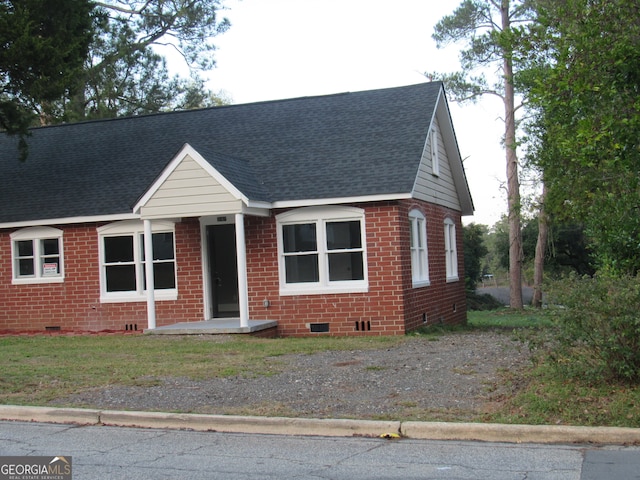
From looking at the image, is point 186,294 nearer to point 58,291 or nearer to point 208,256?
point 208,256

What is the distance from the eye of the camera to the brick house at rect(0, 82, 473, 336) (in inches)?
637

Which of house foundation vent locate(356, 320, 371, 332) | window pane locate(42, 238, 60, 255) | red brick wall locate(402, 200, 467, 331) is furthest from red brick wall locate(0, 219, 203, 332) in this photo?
red brick wall locate(402, 200, 467, 331)

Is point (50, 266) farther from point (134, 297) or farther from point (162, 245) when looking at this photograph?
point (162, 245)

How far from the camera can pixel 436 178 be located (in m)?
19.9

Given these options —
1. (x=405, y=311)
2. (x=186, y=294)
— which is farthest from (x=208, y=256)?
(x=405, y=311)

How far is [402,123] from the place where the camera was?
1844 centimetres

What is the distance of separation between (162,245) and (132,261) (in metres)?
0.85

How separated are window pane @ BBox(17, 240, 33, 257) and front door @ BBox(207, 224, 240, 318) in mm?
4817

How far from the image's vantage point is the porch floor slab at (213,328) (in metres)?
15.6

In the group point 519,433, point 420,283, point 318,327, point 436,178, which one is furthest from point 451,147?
point 519,433

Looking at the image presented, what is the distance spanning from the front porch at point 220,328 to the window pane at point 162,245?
1.84 m

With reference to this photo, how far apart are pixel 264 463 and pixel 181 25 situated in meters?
33.5

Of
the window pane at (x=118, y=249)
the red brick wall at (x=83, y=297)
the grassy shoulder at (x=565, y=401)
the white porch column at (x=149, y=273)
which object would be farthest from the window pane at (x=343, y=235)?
the grassy shoulder at (x=565, y=401)

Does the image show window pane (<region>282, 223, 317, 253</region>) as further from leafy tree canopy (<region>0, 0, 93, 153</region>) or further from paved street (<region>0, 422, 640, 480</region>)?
paved street (<region>0, 422, 640, 480</region>)
